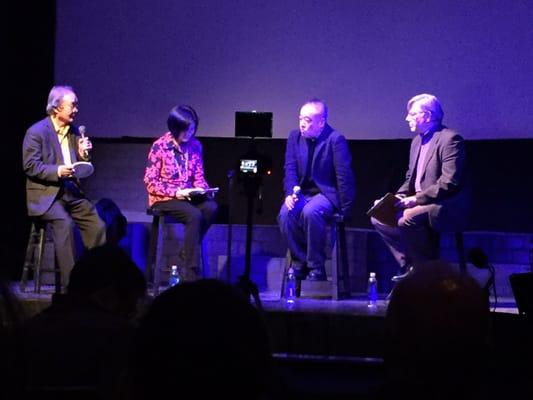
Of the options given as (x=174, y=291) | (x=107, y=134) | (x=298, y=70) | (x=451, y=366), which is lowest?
(x=451, y=366)

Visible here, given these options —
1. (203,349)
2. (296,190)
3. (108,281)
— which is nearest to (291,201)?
(296,190)

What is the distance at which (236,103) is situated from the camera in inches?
275

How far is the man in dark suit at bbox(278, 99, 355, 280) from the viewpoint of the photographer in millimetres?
5539

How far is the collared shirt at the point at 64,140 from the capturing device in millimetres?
5527

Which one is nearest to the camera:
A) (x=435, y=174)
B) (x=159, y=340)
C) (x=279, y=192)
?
(x=159, y=340)

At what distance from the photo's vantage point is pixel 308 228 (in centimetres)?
553

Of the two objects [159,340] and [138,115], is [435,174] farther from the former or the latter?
[159,340]

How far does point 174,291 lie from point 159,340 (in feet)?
0.32

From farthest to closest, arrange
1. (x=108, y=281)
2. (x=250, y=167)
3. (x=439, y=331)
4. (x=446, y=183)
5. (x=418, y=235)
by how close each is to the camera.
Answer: (x=418, y=235), (x=446, y=183), (x=250, y=167), (x=108, y=281), (x=439, y=331)

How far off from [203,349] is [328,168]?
4.50 meters

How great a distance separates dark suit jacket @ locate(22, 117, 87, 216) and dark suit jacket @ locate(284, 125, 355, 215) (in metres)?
1.46

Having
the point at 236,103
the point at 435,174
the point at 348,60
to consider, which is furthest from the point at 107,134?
the point at 435,174

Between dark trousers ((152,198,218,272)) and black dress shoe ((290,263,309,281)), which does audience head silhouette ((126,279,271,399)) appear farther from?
black dress shoe ((290,263,309,281))

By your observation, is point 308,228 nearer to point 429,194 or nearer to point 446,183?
Result: point 429,194
